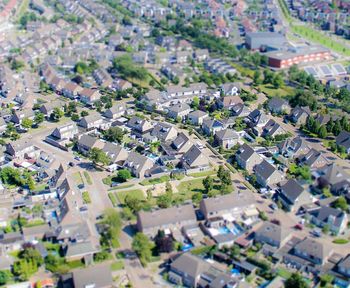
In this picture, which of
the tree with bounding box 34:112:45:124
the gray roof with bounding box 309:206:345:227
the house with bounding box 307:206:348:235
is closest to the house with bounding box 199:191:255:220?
the house with bounding box 307:206:348:235

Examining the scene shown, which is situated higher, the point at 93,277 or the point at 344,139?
the point at 344,139

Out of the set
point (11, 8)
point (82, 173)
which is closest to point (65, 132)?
point (82, 173)

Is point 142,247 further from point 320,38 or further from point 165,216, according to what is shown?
point 320,38

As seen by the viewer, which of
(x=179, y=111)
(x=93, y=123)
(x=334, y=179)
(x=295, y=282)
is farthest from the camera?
(x=179, y=111)

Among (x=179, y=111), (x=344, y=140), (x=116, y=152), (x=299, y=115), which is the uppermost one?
(x=344, y=140)

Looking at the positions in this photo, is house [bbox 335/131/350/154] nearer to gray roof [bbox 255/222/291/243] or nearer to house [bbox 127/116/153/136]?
gray roof [bbox 255/222/291/243]

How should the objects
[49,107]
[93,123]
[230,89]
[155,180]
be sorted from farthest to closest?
[230,89] → [49,107] → [93,123] → [155,180]

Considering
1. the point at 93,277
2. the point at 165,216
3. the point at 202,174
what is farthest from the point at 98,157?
the point at 93,277

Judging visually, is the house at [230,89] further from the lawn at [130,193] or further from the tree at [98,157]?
the lawn at [130,193]
